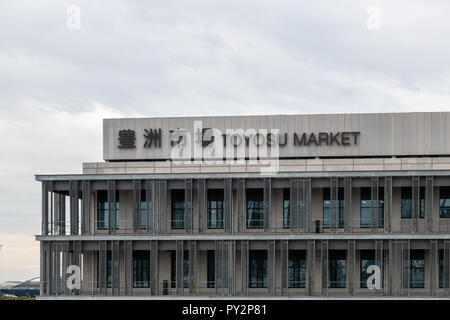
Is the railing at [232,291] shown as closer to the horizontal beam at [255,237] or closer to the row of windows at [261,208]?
the horizontal beam at [255,237]

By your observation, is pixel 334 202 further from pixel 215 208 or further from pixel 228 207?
pixel 215 208

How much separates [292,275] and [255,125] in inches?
442

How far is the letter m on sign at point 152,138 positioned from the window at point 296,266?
12.9 metres

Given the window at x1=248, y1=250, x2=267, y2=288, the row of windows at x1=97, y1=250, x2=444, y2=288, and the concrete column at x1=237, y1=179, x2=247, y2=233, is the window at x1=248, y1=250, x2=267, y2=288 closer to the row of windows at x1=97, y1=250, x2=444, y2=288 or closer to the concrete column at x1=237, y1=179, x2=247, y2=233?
the row of windows at x1=97, y1=250, x2=444, y2=288

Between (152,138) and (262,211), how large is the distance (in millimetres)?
10101

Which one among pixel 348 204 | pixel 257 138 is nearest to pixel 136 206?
pixel 257 138

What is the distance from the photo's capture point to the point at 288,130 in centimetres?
4788

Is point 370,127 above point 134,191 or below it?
above

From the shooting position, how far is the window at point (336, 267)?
4588 cm

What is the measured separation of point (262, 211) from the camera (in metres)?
46.3

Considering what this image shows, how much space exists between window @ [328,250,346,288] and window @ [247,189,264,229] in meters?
5.55

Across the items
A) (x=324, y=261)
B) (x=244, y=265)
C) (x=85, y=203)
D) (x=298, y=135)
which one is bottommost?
(x=244, y=265)
